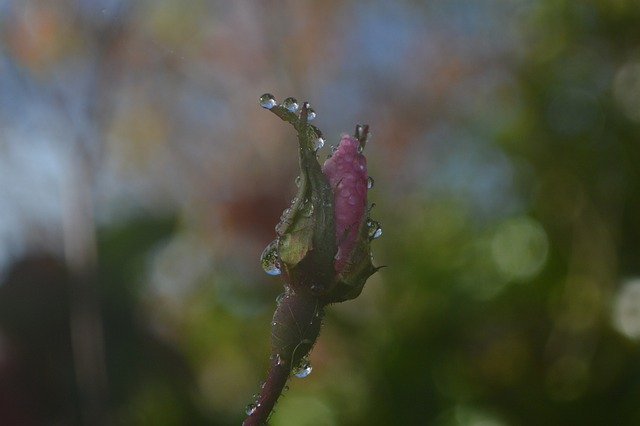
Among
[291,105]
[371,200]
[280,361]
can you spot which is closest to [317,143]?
[291,105]

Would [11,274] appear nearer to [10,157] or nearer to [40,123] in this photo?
[10,157]

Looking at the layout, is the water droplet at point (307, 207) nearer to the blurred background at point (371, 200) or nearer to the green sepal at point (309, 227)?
the green sepal at point (309, 227)

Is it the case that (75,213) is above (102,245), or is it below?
below

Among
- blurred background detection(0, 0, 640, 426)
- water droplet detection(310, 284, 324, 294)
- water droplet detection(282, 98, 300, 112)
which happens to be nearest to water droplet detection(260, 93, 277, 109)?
water droplet detection(282, 98, 300, 112)

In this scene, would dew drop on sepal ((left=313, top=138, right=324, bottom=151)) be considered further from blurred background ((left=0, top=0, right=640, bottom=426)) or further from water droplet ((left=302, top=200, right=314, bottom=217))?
blurred background ((left=0, top=0, right=640, bottom=426))

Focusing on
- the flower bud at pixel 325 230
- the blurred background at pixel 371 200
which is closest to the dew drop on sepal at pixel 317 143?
the flower bud at pixel 325 230

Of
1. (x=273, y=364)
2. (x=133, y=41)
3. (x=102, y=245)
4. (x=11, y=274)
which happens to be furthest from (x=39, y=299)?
(x=273, y=364)
